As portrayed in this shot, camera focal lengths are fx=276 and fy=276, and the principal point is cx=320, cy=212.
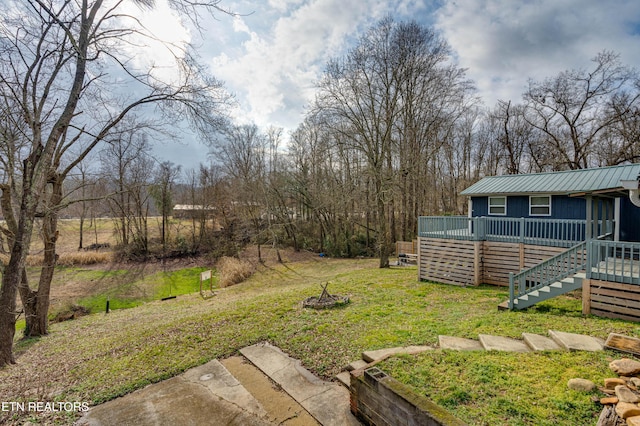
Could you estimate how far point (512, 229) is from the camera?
31.4ft

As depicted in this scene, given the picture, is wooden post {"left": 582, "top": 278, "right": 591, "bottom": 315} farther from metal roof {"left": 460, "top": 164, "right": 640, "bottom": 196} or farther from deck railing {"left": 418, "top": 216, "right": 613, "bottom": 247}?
metal roof {"left": 460, "top": 164, "right": 640, "bottom": 196}

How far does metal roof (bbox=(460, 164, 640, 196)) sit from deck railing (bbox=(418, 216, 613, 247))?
1163mm

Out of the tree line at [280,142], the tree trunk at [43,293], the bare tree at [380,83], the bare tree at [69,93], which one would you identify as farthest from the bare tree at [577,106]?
the tree trunk at [43,293]

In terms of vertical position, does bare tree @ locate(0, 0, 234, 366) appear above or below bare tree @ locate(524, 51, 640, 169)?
below

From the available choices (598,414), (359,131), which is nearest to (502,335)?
(598,414)

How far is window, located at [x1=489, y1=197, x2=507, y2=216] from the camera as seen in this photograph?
1144 cm

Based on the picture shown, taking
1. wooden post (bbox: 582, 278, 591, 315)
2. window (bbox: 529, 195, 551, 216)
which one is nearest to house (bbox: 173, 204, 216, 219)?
window (bbox: 529, 195, 551, 216)

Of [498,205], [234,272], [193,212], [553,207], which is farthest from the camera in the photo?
[193,212]

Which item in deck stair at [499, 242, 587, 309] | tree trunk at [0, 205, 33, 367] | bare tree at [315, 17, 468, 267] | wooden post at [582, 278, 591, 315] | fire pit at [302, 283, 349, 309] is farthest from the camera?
bare tree at [315, 17, 468, 267]

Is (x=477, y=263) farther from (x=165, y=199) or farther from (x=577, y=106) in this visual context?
(x=165, y=199)

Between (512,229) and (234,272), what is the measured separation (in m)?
14.8

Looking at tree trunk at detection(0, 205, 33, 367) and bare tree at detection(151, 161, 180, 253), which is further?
bare tree at detection(151, 161, 180, 253)

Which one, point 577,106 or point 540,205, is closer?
point 540,205

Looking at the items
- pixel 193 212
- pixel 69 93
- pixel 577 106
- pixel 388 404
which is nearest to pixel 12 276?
pixel 69 93
